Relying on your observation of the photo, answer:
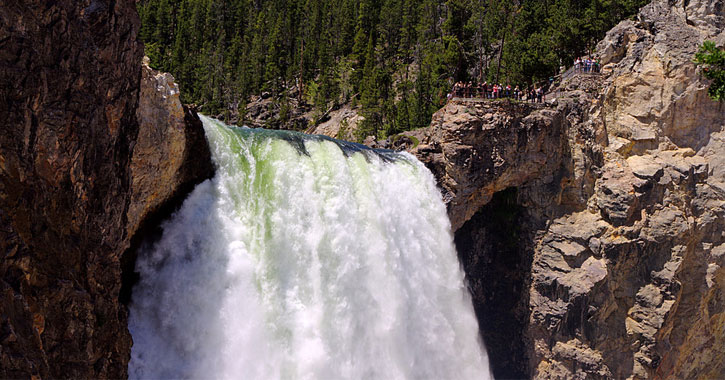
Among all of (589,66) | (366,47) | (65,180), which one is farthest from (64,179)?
(366,47)

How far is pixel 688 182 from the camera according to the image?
1017 inches

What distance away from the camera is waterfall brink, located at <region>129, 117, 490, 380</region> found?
1772 cm

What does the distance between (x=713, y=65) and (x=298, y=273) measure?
2190 cm

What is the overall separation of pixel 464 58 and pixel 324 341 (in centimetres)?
2579

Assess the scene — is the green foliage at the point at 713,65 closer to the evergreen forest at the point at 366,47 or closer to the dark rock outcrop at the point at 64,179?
the evergreen forest at the point at 366,47

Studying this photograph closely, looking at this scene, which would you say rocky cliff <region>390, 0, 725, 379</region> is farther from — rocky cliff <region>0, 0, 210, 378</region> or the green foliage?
rocky cliff <region>0, 0, 210, 378</region>

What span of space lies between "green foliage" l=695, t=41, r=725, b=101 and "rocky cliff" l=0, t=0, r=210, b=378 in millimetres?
24710

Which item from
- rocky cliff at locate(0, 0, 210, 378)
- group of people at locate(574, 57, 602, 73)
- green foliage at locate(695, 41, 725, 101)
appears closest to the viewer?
rocky cliff at locate(0, 0, 210, 378)

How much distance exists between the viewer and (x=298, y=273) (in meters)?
19.6

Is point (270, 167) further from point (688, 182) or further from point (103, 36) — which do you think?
point (688, 182)

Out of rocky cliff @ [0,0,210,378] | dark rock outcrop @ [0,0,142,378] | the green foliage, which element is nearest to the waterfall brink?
rocky cliff @ [0,0,210,378]

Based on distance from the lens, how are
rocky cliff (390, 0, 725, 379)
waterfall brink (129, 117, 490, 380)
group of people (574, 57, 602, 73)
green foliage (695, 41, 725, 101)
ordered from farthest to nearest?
group of people (574, 57, 602, 73) → rocky cliff (390, 0, 725, 379) → green foliage (695, 41, 725, 101) → waterfall brink (129, 117, 490, 380)

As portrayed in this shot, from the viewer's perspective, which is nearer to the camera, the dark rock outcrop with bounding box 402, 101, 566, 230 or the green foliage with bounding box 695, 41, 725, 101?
the green foliage with bounding box 695, 41, 725, 101

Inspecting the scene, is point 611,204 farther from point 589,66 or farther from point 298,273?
point 298,273
